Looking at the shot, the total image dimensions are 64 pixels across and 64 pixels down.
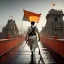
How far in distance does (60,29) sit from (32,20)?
64312 millimetres

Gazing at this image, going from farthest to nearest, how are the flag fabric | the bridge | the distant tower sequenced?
the distant tower, the bridge, the flag fabric

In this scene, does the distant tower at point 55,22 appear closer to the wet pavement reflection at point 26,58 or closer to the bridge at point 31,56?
the bridge at point 31,56

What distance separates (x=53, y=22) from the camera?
74062 mm

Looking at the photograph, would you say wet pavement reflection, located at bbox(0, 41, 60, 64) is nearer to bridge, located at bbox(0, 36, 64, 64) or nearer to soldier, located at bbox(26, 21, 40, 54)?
bridge, located at bbox(0, 36, 64, 64)

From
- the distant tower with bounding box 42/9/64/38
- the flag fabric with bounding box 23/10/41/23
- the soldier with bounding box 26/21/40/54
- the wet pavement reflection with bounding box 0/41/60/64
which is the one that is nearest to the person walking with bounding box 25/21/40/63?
the soldier with bounding box 26/21/40/54

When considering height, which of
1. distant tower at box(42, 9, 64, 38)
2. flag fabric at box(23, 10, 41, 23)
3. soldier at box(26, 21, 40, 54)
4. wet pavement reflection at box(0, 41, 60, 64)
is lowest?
wet pavement reflection at box(0, 41, 60, 64)

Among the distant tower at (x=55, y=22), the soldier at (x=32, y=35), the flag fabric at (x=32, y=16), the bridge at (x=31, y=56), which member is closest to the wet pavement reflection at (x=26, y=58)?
the bridge at (x=31, y=56)

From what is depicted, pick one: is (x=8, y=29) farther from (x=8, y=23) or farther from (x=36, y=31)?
(x=36, y=31)

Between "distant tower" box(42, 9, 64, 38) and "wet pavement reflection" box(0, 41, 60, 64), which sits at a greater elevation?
"distant tower" box(42, 9, 64, 38)

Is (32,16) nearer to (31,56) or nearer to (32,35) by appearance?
(32,35)

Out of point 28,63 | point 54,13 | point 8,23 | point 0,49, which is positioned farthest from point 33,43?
point 8,23

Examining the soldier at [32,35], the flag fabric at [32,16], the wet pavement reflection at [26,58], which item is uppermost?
the flag fabric at [32,16]

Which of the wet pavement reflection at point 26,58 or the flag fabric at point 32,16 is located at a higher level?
the flag fabric at point 32,16

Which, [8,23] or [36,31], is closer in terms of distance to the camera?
[36,31]
